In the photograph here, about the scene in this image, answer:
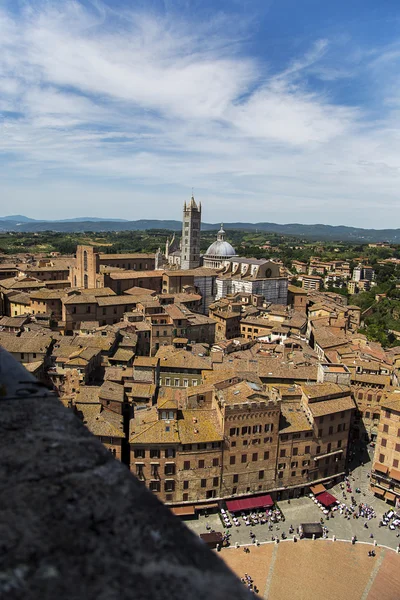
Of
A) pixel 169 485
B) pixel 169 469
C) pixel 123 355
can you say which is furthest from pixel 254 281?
pixel 169 485

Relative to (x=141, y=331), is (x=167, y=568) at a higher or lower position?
higher

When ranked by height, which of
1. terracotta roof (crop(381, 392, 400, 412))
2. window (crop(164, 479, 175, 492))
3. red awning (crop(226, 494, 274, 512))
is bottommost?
red awning (crop(226, 494, 274, 512))

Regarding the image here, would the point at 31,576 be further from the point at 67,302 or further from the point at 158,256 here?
the point at 158,256

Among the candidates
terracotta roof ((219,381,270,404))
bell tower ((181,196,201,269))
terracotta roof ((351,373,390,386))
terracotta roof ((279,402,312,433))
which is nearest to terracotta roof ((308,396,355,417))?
terracotta roof ((279,402,312,433))

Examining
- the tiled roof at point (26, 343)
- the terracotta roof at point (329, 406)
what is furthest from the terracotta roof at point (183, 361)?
the tiled roof at point (26, 343)

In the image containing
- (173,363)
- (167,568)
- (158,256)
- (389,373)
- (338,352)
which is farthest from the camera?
(158,256)

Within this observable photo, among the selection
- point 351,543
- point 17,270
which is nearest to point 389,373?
point 351,543

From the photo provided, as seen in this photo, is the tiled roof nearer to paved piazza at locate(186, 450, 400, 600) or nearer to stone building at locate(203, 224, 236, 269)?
paved piazza at locate(186, 450, 400, 600)
